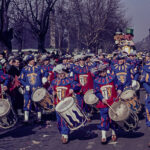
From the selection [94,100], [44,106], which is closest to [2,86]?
[44,106]

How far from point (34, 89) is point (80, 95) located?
143 centimetres

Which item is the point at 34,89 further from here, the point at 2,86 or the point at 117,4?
the point at 117,4

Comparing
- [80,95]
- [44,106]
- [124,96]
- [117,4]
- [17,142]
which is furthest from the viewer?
[117,4]

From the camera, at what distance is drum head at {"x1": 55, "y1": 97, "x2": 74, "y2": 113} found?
22.7 ft

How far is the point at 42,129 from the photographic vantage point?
30.2 ft

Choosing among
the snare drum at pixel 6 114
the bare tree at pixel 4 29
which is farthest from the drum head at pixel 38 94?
the bare tree at pixel 4 29

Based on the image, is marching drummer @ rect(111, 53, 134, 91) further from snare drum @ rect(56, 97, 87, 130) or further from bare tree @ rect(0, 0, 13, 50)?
bare tree @ rect(0, 0, 13, 50)

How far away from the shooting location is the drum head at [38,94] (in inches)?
357

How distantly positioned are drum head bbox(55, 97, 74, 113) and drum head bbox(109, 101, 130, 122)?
891 mm

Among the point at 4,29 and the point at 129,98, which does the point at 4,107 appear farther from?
the point at 4,29

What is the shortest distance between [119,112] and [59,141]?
184 cm

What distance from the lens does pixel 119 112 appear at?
22.6 ft

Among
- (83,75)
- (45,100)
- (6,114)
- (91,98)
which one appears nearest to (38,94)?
(45,100)

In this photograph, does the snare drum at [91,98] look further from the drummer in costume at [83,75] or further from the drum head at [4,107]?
the drum head at [4,107]
